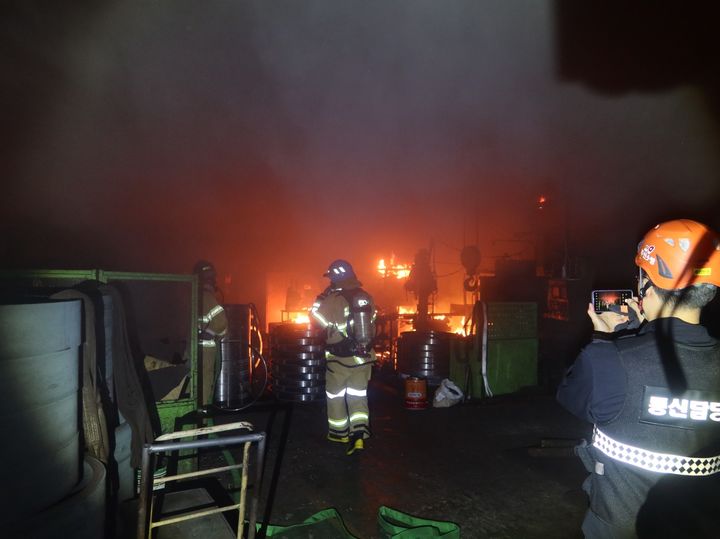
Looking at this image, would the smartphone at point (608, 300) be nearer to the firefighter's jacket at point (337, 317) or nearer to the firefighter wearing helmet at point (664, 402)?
the firefighter wearing helmet at point (664, 402)

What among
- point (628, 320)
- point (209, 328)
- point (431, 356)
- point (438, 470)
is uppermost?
point (628, 320)

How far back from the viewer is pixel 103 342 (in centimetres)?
296

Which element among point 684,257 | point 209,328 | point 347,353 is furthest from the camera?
point 209,328

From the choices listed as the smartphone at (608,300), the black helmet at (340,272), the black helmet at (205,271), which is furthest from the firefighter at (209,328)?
the smartphone at (608,300)

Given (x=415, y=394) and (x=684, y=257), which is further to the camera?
(x=415, y=394)

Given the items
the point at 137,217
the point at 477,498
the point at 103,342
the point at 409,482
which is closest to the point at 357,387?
the point at 409,482

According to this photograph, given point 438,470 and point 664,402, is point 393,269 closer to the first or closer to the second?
point 438,470

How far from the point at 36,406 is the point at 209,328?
165 inches

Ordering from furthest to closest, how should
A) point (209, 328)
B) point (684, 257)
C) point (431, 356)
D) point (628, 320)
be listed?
1. point (431, 356)
2. point (209, 328)
3. point (628, 320)
4. point (684, 257)

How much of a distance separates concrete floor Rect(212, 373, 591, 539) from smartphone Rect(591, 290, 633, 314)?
2.12 meters

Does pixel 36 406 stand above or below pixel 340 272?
below

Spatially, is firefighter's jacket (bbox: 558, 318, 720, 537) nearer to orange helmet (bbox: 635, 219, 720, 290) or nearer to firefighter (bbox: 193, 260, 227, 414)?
orange helmet (bbox: 635, 219, 720, 290)

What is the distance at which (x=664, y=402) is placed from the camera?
1.71 metres

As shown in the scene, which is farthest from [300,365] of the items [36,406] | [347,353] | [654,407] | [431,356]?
[654,407]
